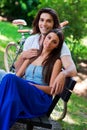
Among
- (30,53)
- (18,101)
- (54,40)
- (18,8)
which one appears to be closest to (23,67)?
(30,53)

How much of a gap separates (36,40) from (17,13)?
44.8 feet

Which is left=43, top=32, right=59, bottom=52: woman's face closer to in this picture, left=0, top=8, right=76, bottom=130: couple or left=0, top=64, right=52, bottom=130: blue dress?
left=0, top=8, right=76, bottom=130: couple

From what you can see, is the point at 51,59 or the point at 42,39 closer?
the point at 51,59

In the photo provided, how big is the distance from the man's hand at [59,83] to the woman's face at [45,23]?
844mm

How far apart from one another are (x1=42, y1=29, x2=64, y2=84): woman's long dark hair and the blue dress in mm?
206

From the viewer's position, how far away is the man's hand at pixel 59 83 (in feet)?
14.3

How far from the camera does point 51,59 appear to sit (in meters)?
4.59

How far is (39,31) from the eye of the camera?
5.33 meters

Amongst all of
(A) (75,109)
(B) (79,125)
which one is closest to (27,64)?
(B) (79,125)

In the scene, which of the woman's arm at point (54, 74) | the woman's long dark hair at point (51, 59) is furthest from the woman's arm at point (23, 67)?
the woman's arm at point (54, 74)

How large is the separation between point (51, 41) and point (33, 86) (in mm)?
560

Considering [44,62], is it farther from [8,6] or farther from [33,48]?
[8,6]

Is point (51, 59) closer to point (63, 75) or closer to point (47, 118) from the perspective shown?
point (63, 75)

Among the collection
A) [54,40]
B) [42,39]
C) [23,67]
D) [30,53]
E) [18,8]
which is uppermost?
[54,40]
